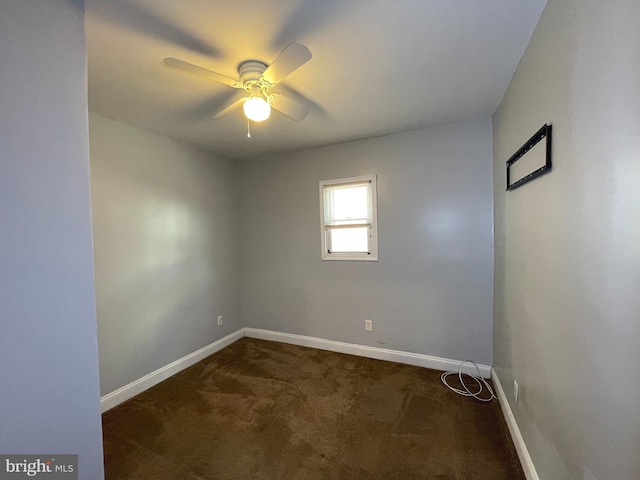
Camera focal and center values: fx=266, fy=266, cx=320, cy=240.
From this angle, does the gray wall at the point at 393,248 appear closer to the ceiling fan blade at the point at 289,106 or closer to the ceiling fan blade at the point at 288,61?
the ceiling fan blade at the point at 289,106

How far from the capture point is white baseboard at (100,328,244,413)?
2.29 metres

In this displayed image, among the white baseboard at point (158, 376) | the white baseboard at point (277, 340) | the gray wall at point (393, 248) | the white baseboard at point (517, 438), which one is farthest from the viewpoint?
the gray wall at point (393, 248)

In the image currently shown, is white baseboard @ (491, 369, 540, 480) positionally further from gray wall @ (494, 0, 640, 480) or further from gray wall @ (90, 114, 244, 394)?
gray wall @ (90, 114, 244, 394)

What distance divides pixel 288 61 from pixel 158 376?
3024 millimetres

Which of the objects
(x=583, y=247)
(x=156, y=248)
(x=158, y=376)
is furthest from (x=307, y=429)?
(x=156, y=248)

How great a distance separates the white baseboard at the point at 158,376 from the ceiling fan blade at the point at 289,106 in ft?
8.32

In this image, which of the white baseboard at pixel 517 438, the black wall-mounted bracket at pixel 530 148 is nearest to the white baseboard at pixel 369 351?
the white baseboard at pixel 517 438

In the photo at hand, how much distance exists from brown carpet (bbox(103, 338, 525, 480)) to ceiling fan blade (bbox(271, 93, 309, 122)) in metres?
2.33

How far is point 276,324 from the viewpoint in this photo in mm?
3637

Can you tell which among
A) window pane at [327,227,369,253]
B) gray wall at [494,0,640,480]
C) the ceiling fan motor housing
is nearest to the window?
window pane at [327,227,369,253]

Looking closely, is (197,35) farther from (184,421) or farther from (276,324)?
(276,324)

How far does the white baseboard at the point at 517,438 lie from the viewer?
1.48m

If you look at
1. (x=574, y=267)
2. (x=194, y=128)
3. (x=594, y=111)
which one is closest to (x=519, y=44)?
(x=594, y=111)

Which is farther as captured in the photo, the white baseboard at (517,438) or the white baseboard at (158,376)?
the white baseboard at (158,376)
